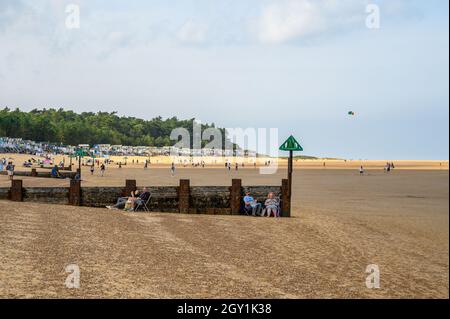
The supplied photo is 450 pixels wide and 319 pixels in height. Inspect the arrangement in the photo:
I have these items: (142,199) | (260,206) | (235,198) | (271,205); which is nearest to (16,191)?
(142,199)

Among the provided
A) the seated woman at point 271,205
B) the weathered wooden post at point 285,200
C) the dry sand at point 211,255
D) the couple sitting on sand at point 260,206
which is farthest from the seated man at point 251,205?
the dry sand at point 211,255

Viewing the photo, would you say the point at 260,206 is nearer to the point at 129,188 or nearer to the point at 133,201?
the point at 133,201

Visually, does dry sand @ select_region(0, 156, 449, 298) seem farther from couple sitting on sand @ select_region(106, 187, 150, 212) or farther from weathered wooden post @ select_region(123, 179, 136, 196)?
weathered wooden post @ select_region(123, 179, 136, 196)

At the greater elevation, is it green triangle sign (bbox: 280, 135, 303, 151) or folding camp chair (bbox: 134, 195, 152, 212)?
green triangle sign (bbox: 280, 135, 303, 151)

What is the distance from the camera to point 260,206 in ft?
67.2

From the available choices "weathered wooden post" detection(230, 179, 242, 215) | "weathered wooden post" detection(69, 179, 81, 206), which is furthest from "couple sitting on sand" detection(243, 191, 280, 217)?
"weathered wooden post" detection(69, 179, 81, 206)

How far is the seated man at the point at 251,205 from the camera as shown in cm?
2019

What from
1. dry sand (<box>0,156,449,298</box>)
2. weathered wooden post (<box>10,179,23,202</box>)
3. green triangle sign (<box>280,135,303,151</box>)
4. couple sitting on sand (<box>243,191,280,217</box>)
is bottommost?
dry sand (<box>0,156,449,298</box>)

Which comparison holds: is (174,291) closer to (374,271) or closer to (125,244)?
(125,244)

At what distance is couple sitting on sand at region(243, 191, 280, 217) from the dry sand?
0.90 meters

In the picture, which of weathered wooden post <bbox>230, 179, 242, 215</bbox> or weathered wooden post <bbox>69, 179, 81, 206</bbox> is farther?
weathered wooden post <bbox>230, 179, 242, 215</bbox>

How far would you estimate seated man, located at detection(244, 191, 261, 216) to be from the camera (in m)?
20.2

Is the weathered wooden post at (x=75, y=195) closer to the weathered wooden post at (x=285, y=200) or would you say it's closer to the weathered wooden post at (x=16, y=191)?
the weathered wooden post at (x=16, y=191)
